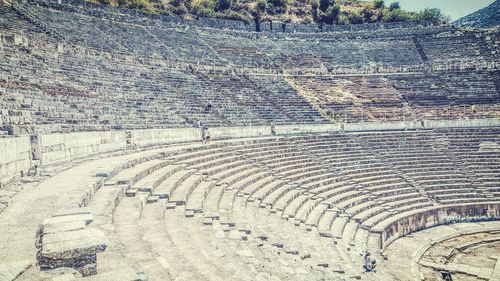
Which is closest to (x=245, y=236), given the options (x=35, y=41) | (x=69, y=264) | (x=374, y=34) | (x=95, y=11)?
(x=69, y=264)

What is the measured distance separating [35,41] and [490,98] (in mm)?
26595

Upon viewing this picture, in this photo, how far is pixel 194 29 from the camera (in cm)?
3017

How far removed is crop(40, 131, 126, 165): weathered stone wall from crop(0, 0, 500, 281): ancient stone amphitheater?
6 centimetres

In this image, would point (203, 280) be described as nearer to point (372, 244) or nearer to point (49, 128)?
point (49, 128)

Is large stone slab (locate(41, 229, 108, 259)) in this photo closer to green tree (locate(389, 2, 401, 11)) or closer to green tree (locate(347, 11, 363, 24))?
green tree (locate(347, 11, 363, 24))

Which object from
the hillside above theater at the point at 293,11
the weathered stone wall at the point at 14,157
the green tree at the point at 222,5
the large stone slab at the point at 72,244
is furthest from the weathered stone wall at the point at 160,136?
the green tree at the point at 222,5

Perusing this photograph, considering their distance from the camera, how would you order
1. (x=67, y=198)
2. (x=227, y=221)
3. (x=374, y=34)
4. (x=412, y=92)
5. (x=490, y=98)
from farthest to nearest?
(x=374, y=34) → (x=412, y=92) → (x=490, y=98) → (x=227, y=221) → (x=67, y=198)

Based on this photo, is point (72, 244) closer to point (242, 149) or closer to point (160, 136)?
point (160, 136)

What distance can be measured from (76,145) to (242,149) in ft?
23.4

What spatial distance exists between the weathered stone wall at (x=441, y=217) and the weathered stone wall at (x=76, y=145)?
35.8ft

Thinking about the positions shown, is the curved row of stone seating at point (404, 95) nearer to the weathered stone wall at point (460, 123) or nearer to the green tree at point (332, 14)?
the weathered stone wall at point (460, 123)

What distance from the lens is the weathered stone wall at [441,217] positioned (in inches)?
575

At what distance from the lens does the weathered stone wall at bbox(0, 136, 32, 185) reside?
22.9 feet

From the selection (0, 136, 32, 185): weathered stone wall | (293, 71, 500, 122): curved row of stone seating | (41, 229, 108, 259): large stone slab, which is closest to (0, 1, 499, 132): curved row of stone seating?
(293, 71, 500, 122): curved row of stone seating
